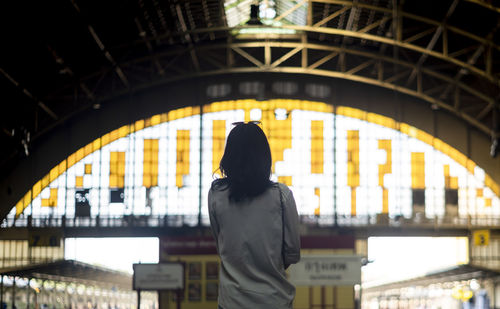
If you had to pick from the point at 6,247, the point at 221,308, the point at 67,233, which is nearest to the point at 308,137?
the point at 67,233

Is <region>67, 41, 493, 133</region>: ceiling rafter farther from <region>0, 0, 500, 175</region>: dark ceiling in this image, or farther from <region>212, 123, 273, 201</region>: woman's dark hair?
<region>212, 123, 273, 201</region>: woman's dark hair

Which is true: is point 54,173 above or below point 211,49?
below

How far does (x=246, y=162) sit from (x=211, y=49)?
39.4m

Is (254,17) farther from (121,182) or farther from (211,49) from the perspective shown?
(121,182)

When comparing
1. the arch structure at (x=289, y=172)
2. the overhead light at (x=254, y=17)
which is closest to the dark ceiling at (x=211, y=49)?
the arch structure at (x=289, y=172)

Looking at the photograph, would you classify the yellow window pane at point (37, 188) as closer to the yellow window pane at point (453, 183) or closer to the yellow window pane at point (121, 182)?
the yellow window pane at point (121, 182)

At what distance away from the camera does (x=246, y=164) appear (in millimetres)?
3064

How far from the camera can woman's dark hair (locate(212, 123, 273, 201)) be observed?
3031 mm

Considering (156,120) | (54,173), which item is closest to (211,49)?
(156,120)

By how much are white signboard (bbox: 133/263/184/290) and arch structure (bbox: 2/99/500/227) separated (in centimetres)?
2716

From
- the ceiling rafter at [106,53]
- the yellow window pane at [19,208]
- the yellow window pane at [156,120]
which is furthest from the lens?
the yellow window pane at [156,120]

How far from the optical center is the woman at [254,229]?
3.00m

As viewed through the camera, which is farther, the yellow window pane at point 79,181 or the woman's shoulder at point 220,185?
the yellow window pane at point 79,181

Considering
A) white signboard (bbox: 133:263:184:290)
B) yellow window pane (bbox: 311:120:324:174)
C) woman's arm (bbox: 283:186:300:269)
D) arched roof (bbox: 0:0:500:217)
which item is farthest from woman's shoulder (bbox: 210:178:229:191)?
yellow window pane (bbox: 311:120:324:174)
